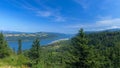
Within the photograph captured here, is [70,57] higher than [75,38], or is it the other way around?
[75,38]

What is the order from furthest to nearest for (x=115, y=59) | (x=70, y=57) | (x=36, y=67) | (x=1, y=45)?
(x=115, y=59) → (x=1, y=45) → (x=70, y=57) → (x=36, y=67)

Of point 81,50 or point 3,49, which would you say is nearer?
point 81,50

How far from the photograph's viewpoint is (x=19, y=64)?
12891 mm

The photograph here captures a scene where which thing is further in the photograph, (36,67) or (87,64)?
(87,64)

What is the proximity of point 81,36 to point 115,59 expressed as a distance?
4711 centimetres

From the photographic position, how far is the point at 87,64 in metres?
17.2

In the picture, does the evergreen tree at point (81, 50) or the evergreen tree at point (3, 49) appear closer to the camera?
the evergreen tree at point (81, 50)

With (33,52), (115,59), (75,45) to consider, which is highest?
(75,45)

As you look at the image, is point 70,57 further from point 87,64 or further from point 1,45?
point 1,45

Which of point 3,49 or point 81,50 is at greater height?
point 81,50

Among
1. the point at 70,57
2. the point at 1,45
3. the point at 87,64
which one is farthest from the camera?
the point at 1,45

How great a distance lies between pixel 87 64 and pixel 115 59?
47.4m

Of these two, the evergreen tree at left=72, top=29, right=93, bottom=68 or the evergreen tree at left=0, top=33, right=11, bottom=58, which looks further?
the evergreen tree at left=0, top=33, right=11, bottom=58

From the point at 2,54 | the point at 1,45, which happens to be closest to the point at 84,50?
the point at 2,54
